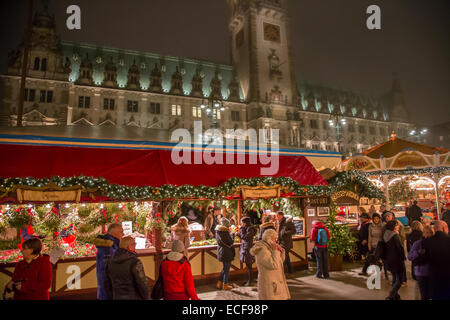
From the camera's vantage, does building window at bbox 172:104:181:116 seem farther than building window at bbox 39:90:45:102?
Yes

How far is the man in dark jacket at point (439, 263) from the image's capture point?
15.6 feet

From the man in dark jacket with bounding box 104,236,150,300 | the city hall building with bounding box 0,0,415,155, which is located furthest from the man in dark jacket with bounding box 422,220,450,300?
the city hall building with bounding box 0,0,415,155

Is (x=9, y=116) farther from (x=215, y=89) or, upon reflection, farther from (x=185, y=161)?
(x=185, y=161)

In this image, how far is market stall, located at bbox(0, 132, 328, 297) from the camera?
6.55 m

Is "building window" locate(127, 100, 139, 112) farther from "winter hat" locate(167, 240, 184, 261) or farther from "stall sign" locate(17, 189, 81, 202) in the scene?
"winter hat" locate(167, 240, 184, 261)

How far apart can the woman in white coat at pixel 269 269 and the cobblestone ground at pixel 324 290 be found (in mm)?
2126

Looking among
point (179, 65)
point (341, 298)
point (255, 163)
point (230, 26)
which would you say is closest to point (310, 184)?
point (255, 163)

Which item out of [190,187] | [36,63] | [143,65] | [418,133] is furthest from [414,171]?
[143,65]

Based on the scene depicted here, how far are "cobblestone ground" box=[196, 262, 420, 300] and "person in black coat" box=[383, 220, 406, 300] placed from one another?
1.73ft

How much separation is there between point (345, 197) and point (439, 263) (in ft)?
17.6

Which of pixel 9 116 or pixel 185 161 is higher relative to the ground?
pixel 9 116

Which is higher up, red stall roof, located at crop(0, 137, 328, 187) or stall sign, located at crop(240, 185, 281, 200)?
red stall roof, located at crop(0, 137, 328, 187)
